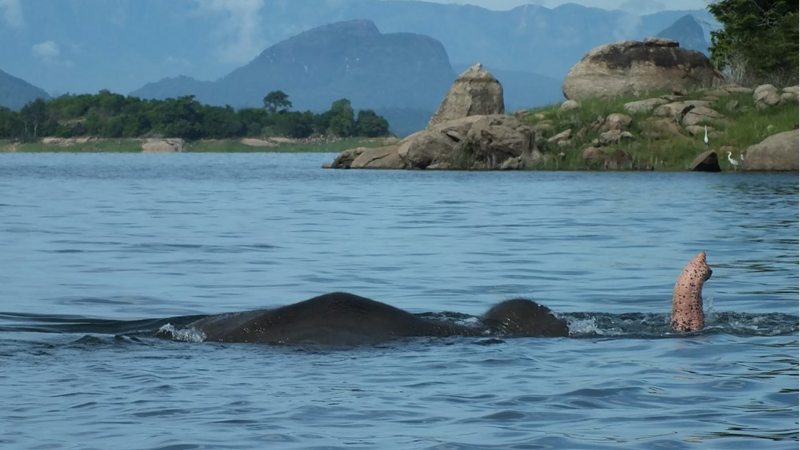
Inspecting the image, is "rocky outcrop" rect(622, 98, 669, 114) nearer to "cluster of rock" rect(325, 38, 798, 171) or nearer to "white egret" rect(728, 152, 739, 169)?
"cluster of rock" rect(325, 38, 798, 171)

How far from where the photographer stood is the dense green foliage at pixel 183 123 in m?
141

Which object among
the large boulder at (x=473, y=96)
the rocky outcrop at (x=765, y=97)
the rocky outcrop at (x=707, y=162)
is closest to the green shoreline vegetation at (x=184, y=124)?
the large boulder at (x=473, y=96)

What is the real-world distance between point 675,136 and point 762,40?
9171mm

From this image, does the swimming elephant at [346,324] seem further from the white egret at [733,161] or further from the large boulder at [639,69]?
the large boulder at [639,69]

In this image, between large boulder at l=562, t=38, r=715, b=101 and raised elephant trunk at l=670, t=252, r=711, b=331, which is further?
large boulder at l=562, t=38, r=715, b=101

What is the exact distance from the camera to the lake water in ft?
23.6

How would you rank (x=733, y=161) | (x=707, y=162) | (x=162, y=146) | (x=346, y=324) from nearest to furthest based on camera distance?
1. (x=346, y=324)
2. (x=733, y=161)
3. (x=707, y=162)
4. (x=162, y=146)

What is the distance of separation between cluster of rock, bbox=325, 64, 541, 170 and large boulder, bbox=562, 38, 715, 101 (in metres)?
4.70

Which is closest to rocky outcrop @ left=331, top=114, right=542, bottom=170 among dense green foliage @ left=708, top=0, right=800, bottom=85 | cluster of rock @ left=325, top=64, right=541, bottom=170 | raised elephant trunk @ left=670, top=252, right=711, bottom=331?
cluster of rock @ left=325, top=64, right=541, bottom=170

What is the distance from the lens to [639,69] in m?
57.6

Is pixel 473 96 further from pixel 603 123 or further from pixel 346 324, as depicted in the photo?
pixel 346 324

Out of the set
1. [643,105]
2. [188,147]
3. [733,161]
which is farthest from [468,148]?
[188,147]

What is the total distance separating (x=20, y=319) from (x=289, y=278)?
4127 mm

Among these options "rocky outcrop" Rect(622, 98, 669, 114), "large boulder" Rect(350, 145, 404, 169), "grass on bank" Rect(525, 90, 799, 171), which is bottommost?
"large boulder" Rect(350, 145, 404, 169)
